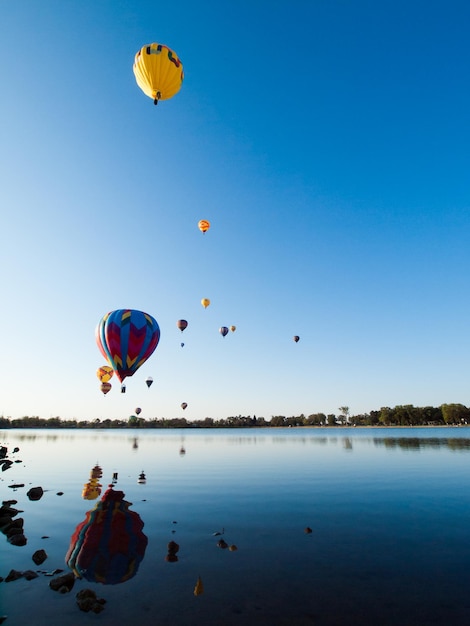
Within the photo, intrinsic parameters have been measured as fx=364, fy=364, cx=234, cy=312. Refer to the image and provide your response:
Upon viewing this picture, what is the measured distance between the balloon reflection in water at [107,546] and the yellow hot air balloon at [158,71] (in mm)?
21749

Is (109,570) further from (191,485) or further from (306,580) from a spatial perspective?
(191,485)

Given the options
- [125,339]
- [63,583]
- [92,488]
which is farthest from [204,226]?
[63,583]

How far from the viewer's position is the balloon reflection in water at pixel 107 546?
8.55m

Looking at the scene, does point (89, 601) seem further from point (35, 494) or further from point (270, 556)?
point (35, 494)

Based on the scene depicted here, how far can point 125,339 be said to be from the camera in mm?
28734

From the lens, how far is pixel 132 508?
14.8 m

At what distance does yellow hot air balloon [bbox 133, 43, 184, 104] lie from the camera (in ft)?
69.9

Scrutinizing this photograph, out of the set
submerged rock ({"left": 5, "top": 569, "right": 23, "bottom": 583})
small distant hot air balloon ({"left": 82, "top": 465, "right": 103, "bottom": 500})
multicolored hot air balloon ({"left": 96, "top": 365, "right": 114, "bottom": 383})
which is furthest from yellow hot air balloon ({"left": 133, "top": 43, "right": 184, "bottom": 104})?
multicolored hot air balloon ({"left": 96, "top": 365, "right": 114, "bottom": 383})

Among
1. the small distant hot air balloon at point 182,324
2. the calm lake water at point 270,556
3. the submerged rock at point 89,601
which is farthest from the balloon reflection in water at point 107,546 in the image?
the small distant hot air balloon at point 182,324

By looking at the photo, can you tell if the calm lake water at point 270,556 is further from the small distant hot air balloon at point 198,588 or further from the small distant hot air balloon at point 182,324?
the small distant hot air balloon at point 182,324

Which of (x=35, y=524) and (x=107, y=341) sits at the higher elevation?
(x=107, y=341)

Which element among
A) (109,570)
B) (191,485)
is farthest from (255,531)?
(191,485)

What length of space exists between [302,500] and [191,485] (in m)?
7.04

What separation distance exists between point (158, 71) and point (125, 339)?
18343 mm
